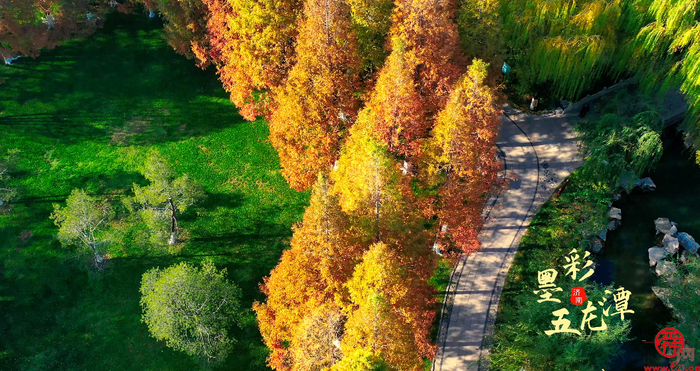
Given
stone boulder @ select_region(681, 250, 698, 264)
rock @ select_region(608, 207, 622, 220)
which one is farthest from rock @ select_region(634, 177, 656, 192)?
stone boulder @ select_region(681, 250, 698, 264)

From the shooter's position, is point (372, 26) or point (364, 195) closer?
point (364, 195)

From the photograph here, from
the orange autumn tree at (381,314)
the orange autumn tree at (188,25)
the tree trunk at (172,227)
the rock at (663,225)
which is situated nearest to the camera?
the orange autumn tree at (381,314)

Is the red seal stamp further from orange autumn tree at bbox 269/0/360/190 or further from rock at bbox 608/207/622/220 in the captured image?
orange autumn tree at bbox 269/0/360/190

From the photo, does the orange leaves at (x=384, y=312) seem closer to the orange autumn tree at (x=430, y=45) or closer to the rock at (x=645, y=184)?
the orange autumn tree at (x=430, y=45)

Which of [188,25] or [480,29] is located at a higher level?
[480,29]

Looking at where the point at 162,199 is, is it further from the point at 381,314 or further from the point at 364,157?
the point at 381,314

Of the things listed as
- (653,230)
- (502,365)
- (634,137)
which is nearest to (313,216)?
(502,365)

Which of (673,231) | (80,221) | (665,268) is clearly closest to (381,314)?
(80,221)

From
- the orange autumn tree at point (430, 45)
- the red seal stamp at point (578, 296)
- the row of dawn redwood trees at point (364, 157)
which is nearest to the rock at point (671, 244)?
the red seal stamp at point (578, 296)
